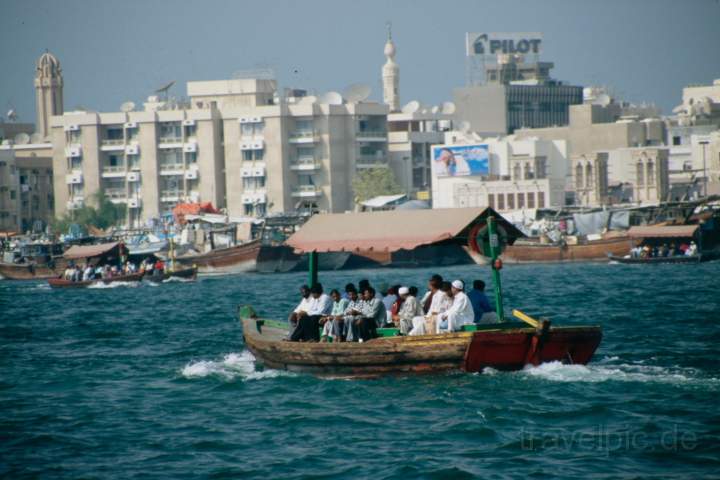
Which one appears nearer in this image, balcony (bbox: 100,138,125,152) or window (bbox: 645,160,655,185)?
window (bbox: 645,160,655,185)

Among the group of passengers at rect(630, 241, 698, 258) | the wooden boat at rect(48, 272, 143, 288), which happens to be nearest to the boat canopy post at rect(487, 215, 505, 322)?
the wooden boat at rect(48, 272, 143, 288)

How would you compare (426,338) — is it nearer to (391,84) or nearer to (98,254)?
(98,254)

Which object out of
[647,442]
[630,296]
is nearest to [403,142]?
[630,296]

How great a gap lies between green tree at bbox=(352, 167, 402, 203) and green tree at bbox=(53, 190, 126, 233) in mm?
20818

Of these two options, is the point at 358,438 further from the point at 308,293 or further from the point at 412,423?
the point at 308,293

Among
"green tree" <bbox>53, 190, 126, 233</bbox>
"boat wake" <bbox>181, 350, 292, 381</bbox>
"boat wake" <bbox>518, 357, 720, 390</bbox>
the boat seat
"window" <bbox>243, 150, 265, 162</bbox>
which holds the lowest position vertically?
"boat wake" <bbox>181, 350, 292, 381</bbox>

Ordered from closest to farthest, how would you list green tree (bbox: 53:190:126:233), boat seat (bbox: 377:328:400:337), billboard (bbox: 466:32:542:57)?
boat seat (bbox: 377:328:400:337)
green tree (bbox: 53:190:126:233)
billboard (bbox: 466:32:542:57)

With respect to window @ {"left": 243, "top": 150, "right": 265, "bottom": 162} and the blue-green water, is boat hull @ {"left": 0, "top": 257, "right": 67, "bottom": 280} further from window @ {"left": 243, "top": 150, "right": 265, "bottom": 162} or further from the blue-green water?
the blue-green water

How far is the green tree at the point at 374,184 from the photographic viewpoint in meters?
110

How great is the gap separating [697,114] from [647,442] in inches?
4706

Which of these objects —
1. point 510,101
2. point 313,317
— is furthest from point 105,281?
point 510,101

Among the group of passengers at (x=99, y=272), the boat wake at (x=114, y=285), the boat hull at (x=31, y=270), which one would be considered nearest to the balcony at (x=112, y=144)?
the boat hull at (x=31, y=270)

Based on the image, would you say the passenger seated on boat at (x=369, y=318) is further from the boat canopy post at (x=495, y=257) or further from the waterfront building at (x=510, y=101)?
the waterfront building at (x=510, y=101)

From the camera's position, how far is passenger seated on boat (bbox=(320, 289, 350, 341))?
86.5 ft
